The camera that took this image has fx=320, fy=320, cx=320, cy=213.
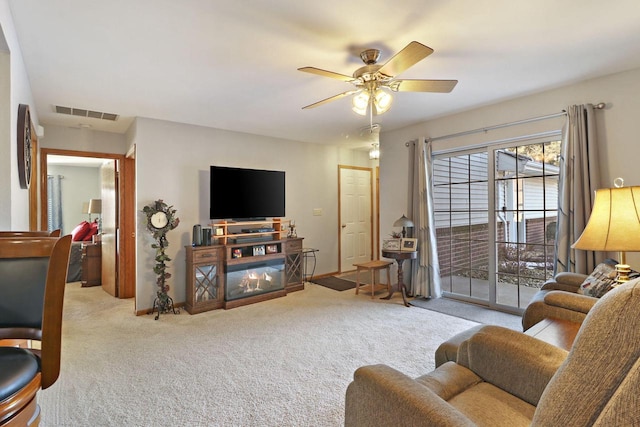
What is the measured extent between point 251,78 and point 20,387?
2.67 m

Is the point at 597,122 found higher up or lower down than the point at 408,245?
higher up

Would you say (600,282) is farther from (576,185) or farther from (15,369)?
(15,369)

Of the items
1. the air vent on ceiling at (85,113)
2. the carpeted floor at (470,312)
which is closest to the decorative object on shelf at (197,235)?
the air vent on ceiling at (85,113)

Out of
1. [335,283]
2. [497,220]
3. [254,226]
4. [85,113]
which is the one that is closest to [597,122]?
[497,220]

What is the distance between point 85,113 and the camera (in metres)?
3.82

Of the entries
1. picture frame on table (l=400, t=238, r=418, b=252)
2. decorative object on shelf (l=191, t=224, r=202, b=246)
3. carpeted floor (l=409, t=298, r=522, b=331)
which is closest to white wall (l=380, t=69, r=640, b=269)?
picture frame on table (l=400, t=238, r=418, b=252)

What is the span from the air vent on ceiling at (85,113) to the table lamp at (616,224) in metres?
4.70

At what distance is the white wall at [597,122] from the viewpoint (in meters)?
2.90

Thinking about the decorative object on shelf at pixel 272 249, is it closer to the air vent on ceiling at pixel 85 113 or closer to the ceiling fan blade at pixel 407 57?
the air vent on ceiling at pixel 85 113

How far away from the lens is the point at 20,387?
2.93 feet

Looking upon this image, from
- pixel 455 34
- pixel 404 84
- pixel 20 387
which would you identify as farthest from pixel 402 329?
pixel 20 387

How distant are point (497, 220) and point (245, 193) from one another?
3.33 metres

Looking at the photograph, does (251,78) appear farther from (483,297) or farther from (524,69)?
(483,297)

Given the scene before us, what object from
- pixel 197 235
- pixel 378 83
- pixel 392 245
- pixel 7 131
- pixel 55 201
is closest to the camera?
pixel 7 131
